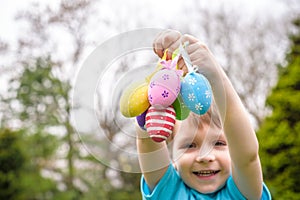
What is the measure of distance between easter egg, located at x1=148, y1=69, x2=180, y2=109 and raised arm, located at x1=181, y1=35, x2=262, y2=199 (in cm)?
8

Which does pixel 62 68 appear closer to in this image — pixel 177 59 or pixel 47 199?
pixel 47 199

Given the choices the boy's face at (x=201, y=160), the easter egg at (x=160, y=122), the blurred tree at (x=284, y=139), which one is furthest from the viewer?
the blurred tree at (x=284, y=139)

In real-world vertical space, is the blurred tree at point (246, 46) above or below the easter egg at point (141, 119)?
above

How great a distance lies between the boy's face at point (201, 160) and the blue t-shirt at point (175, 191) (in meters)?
0.02

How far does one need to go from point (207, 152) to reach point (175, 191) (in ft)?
0.79

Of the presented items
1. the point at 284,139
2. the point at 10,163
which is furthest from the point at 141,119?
the point at 10,163

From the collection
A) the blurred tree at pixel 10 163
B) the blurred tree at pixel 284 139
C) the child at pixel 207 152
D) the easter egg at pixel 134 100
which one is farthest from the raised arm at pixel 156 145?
the blurred tree at pixel 10 163

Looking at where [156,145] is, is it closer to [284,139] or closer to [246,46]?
[284,139]

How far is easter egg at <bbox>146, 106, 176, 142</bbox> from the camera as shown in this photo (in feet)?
4.25

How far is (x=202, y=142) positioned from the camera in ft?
5.49

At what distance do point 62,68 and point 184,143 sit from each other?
27.5 feet

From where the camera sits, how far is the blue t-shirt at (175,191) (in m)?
1.70

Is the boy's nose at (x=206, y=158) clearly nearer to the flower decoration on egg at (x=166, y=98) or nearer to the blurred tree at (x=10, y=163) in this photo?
the flower decoration on egg at (x=166, y=98)

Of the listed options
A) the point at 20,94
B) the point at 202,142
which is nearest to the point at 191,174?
the point at 202,142
